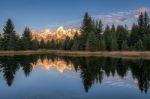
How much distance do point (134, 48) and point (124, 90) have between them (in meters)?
75.6

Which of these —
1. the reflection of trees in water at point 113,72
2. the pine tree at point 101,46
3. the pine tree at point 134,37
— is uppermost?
the pine tree at point 134,37

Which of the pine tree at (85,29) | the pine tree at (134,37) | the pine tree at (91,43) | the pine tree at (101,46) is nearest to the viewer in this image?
the pine tree at (91,43)

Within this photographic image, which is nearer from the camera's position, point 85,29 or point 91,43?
point 91,43

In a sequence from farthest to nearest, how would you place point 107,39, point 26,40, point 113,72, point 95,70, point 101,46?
point 26,40 < point 107,39 < point 101,46 < point 95,70 < point 113,72

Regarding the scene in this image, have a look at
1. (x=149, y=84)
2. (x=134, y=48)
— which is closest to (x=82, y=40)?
(x=134, y=48)

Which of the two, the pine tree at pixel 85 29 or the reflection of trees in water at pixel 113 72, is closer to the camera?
the reflection of trees in water at pixel 113 72

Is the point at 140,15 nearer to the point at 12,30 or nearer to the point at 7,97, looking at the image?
the point at 12,30

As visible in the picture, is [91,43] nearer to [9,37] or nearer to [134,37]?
[134,37]

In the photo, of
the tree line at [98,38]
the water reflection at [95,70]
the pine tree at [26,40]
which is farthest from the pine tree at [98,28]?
the water reflection at [95,70]

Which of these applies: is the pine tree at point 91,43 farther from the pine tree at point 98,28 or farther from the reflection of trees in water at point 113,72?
Result: the reflection of trees in water at point 113,72

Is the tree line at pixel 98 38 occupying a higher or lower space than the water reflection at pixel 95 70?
higher

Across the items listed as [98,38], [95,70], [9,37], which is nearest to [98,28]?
[98,38]

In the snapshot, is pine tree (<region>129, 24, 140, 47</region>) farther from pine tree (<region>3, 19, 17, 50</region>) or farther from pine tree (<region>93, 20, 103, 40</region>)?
pine tree (<region>3, 19, 17, 50</region>)

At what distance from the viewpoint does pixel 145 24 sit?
108 metres
